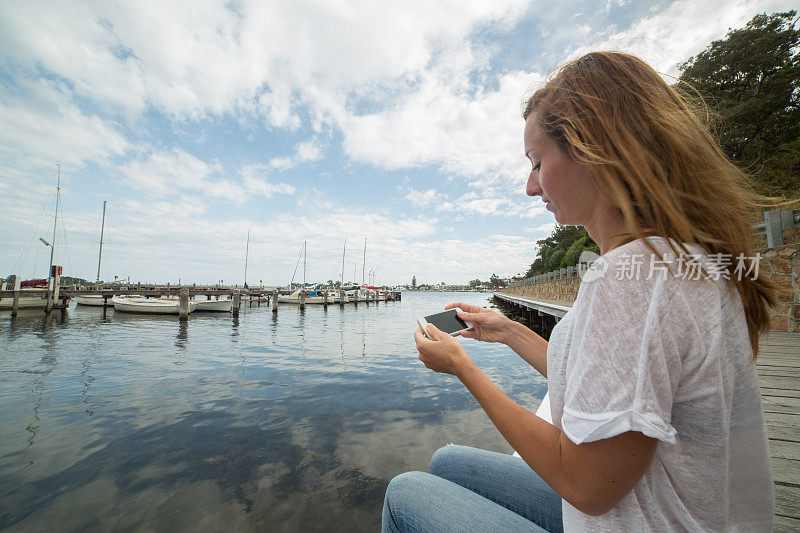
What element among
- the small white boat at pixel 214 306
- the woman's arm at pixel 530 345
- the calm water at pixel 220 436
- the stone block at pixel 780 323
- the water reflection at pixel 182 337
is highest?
the woman's arm at pixel 530 345

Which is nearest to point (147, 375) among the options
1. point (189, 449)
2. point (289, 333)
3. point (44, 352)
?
point (189, 449)

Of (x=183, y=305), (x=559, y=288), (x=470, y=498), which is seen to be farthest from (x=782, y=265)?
(x=183, y=305)

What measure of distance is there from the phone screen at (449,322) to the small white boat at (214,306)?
31.0m

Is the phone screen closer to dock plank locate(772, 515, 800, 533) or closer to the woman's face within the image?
the woman's face

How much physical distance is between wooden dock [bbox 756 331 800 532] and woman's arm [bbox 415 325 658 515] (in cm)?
46

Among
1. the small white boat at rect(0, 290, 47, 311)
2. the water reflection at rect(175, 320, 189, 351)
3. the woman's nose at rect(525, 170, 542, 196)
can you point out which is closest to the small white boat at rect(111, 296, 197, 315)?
the small white boat at rect(0, 290, 47, 311)

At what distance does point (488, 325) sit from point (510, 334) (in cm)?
12

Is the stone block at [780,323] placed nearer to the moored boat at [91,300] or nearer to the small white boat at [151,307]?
the small white boat at [151,307]

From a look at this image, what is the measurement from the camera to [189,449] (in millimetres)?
4746

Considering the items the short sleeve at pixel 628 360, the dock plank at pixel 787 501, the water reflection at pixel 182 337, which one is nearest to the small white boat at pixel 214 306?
the water reflection at pixel 182 337

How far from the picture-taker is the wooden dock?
150cm

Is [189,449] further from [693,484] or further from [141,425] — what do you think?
Result: [693,484]

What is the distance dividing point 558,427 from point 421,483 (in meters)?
0.63

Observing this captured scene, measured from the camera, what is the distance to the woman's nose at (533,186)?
1245 millimetres
